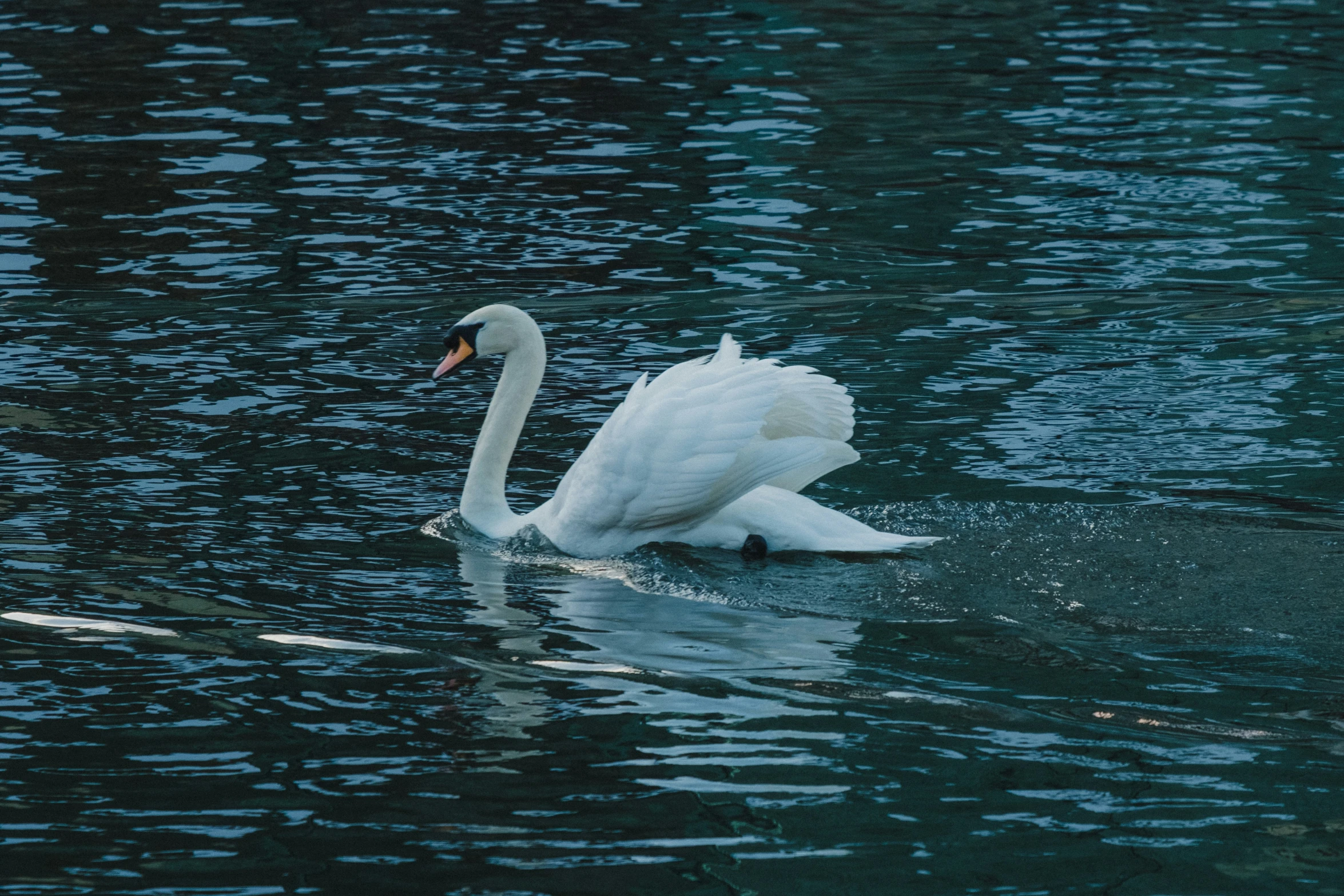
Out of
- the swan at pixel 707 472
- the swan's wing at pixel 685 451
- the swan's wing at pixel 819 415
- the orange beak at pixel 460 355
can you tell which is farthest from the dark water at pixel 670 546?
the orange beak at pixel 460 355

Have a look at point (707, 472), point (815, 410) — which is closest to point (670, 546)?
point (707, 472)

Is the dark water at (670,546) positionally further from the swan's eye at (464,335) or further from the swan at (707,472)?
the swan's eye at (464,335)

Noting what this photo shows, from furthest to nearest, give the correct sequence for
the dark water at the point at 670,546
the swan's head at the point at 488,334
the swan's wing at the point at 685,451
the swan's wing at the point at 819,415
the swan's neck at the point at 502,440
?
the swan's head at the point at 488,334
the swan's neck at the point at 502,440
the swan's wing at the point at 819,415
the swan's wing at the point at 685,451
the dark water at the point at 670,546

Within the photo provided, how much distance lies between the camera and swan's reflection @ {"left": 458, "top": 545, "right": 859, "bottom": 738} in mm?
6328

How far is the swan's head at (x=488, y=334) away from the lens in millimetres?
8672

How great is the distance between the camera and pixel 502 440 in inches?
342

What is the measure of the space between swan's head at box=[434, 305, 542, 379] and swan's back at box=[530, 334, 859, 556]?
0.74 metres

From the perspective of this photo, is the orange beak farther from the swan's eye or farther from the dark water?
the dark water

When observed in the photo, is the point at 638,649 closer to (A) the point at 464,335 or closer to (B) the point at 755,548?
(B) the point at 755,548

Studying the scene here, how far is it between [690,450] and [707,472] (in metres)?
0.12

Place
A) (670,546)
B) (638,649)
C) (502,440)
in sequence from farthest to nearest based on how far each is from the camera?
(502,440)
(670,546)
(638,649)

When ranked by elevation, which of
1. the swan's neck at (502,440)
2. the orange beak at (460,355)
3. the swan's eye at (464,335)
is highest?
the swan's eye at (464,335)

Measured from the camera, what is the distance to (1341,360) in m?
10.8

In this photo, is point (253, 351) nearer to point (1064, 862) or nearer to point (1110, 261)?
point (1110, 261)
